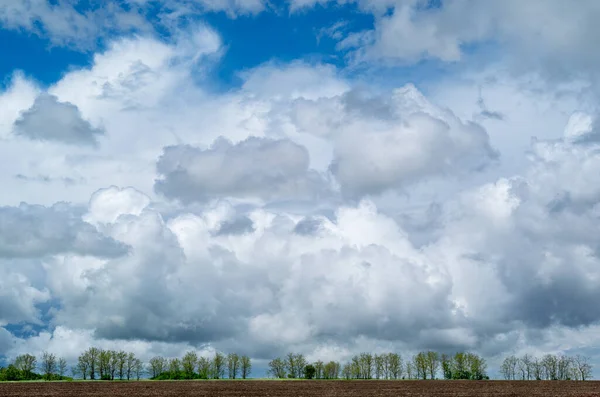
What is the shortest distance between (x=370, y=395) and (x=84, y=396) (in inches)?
1441

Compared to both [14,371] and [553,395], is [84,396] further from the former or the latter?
[14,371]

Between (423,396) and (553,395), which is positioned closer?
(423,396)

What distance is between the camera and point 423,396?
3007 inches

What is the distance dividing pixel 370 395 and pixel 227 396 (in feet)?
59.1

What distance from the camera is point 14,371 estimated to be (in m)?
188

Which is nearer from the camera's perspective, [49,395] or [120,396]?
[120,396]

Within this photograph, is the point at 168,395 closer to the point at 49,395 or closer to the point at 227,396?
the point at 227,396

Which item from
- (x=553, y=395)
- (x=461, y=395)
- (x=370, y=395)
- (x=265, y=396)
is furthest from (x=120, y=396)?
(x=553, y=395)

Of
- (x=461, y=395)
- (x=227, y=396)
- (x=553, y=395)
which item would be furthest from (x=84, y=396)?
(x=553, y=395)

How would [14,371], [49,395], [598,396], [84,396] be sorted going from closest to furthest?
[598,396], [84,396], [49,395], [14,371]

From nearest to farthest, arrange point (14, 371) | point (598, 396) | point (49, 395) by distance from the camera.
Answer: point (598, 396), point (49, 395), point (14, 371)

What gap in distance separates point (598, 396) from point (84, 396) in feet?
209

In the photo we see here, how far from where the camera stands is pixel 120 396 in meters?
78.5

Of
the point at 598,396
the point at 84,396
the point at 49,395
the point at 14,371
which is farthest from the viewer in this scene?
the point at 14,371
